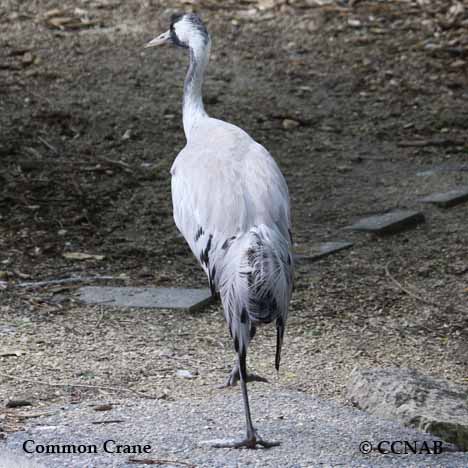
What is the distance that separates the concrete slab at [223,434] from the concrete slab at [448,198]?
3.72 metres

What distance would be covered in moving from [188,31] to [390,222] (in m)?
2.59

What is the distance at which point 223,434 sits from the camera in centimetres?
469

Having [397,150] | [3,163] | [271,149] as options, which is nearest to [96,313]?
[3,163]

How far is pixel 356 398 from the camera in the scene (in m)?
5.17

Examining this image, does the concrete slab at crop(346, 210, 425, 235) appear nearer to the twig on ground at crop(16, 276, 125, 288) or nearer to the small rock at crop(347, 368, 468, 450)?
the twig on ground at crop(16, 276, 125, 288)

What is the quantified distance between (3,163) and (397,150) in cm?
360

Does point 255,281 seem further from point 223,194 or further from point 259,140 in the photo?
point 259,140

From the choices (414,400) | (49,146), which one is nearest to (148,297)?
(414,400)

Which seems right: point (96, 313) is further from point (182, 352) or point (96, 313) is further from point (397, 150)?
point (397, 150)

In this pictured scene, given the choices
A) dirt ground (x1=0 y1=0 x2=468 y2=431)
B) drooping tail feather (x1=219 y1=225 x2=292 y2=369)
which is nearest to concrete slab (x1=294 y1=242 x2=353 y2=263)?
dirt ground (x1=0 y1=0 x2=468 y2=431)

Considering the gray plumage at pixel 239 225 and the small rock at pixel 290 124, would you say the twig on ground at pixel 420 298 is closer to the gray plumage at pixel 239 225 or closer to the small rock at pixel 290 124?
the gray plumage at pixel 239 225

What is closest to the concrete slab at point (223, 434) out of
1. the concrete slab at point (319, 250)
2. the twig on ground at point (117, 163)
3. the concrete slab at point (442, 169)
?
the concrete slab at point (319, 250)

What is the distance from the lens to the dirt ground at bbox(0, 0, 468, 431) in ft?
19.7

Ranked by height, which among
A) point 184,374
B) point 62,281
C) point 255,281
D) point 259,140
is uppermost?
point 255,281
